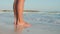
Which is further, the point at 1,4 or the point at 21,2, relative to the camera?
the point at 1,4

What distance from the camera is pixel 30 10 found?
9.93 ft

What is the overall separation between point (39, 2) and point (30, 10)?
23 cm

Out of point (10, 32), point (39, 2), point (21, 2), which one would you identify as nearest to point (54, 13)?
point (39, 2)

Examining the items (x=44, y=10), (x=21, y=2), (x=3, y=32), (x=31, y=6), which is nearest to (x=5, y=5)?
(x=31, y=6)

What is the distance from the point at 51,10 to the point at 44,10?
0.12m

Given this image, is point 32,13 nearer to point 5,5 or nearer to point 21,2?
point 5,5

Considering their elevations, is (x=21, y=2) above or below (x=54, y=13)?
above

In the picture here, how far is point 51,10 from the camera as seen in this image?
2947 mm

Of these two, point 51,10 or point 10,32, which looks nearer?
point 10,32

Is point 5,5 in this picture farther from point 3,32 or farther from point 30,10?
point 3,32

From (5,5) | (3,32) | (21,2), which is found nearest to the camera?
(3,32)

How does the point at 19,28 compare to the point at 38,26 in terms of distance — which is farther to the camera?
the point at 38,26

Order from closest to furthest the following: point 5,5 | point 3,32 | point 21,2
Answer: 1. point 3,32
2. point 21,2
3. point 5,5

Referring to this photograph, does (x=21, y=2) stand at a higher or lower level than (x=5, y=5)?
higher
